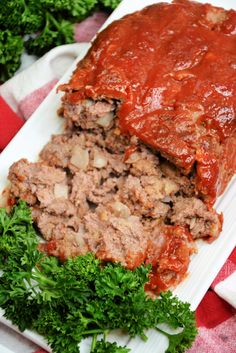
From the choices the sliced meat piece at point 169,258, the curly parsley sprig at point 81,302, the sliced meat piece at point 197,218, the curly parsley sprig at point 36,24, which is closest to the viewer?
the curly parsley sprig at point 81,302

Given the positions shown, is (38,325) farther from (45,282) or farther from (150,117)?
(150,117)

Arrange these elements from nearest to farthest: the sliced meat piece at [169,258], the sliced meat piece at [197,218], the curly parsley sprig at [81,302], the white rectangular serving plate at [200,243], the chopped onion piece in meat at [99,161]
→ the curly parsley sprig at [81,302] → the white rectangular serving plate at [200,243] → the sliced meat piece at [169,258] → the sliced meat piece at [197,218] → the chopped onion piece in meat at [99,161]

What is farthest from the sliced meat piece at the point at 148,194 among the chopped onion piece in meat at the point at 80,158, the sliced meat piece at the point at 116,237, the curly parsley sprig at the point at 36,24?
the curly parsley sprig at the point at 36,24

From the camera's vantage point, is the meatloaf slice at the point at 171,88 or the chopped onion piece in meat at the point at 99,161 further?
the chopped onion piece in meat at the point at 99,161

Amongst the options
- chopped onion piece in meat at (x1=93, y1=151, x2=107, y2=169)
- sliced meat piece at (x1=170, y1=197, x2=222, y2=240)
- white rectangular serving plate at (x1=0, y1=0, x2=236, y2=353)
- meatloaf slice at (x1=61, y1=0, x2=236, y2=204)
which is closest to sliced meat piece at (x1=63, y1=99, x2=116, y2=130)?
meatloaf slice at (x1=61, y1=0, x2=236, y2=204)

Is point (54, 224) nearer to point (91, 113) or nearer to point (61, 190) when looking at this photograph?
point (61, 190)

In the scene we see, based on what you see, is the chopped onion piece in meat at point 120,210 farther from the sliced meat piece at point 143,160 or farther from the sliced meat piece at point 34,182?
the sliced meat piece at point 34,182

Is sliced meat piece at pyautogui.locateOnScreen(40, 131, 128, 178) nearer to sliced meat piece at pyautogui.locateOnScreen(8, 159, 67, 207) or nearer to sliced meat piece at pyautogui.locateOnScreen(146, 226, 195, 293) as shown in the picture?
sliced meat piece at pyautogui.locateOnScreen(8, 159, 67, 207)
